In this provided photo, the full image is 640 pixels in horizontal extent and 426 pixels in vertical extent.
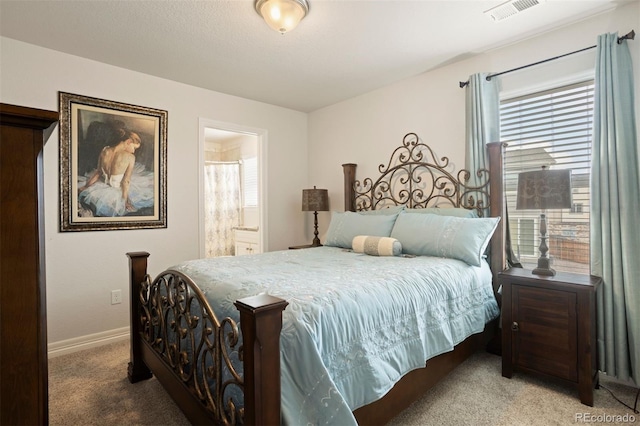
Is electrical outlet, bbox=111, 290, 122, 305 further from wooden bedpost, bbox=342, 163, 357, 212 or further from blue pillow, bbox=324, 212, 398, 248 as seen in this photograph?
wooden bedpost, bbox=342, 163, 357, 212

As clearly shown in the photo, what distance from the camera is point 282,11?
2.12m

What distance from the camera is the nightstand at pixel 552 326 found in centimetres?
198

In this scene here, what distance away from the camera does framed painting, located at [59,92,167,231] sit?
287 cm

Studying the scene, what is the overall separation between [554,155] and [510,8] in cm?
113

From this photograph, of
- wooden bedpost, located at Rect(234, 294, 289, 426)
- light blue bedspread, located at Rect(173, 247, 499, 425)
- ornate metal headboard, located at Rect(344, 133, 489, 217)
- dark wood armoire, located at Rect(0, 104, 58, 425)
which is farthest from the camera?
ornate metal headboard, located at Rect(344, 133, 489, 217)

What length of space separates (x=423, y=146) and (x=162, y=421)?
306cm

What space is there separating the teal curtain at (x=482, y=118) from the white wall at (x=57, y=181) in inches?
96.6

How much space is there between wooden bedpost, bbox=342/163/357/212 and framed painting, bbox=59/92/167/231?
1977 millimetres

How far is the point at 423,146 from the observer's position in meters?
3.38

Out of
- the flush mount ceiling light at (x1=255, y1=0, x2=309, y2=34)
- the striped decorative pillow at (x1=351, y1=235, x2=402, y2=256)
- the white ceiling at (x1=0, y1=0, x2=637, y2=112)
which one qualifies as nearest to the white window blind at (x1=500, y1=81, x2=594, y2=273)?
the white ceiling at (x1=0, y1=0, x2=637, y2=112)

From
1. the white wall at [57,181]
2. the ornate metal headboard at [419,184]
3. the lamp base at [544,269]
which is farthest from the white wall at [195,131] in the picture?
the lamp base at [544,269]

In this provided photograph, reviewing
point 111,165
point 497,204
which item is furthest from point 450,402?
point 111,165

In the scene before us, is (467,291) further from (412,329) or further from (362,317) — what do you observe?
(362,317)

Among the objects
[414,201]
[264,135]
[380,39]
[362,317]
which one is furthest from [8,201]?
[264,135]
